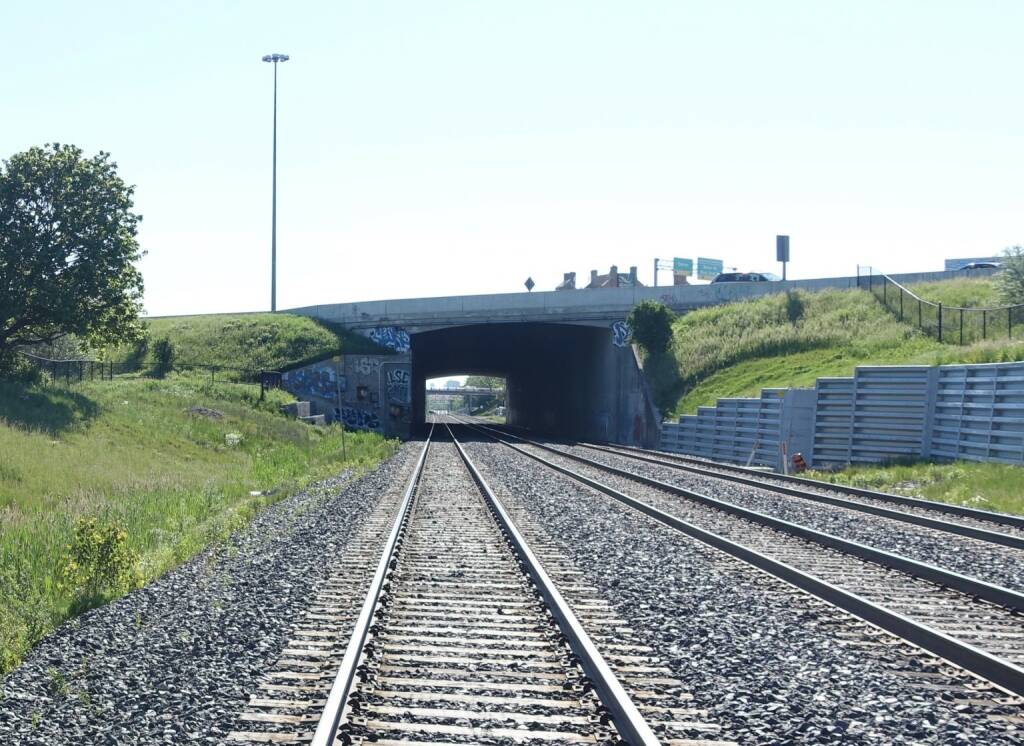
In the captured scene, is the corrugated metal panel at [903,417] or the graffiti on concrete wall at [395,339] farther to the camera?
the graffiti on concrete wall at [395,339]

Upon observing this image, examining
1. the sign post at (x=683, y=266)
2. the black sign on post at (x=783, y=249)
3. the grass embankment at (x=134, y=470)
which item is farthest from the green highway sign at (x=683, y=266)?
the grass embankment at (x=134, y=470)

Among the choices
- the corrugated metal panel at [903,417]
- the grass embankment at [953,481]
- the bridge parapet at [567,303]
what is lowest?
the grass embankment at [953,481]

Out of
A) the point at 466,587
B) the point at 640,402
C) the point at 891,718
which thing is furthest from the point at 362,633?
the point at 640,402

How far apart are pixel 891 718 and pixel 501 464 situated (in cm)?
2301

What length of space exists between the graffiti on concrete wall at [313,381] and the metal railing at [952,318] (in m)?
25.9

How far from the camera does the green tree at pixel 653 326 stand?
44.0 meters

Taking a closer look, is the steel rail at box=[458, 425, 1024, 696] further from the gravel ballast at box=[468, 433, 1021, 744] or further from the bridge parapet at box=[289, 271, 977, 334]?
the bridge parapet at box=[289, 271, 977, 334]

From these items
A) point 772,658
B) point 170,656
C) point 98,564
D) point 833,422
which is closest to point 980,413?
point 833,422

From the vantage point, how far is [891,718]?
19.1 ft

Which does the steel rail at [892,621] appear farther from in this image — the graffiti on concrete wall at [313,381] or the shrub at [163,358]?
the shrub at [163,358]

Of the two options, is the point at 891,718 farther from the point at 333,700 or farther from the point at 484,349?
the point at 484,349

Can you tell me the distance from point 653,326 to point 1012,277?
14.1 meters

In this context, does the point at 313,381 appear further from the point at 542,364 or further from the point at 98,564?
the point at 98,564

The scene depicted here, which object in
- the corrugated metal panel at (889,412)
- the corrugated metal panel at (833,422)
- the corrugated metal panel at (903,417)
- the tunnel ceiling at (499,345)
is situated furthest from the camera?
the tunnel ceiling at (499,345)
